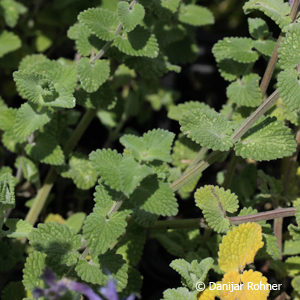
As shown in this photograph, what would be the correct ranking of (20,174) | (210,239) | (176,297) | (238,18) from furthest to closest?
(238,18) → (20,174) → (210,239) → (176,297)

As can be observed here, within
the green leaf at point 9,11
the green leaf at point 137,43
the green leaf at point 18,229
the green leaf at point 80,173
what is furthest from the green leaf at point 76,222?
the green leaf at point 9,11

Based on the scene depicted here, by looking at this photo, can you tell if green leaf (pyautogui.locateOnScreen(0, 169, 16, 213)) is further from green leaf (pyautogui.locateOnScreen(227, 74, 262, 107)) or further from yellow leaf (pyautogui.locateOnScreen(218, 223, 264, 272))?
green leaf (pyautogui.locateOnScreen(227, 74, 262, 107))

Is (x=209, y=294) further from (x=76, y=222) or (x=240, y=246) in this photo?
(x=76, y=222)

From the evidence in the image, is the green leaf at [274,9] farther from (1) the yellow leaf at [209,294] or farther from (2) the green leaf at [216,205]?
(1) the yellow leaf at [209,294]

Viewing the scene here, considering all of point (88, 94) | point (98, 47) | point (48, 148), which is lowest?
point (48, 148)

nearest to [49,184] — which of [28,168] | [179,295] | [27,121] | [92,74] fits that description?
[28,168]

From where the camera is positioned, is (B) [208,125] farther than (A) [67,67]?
No

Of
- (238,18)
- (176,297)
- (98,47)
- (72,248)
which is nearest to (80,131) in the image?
(98,47)

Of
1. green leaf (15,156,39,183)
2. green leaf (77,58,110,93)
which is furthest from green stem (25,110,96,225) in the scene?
green leaf (77,58,110,93)

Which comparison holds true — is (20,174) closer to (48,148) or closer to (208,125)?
(48,148)
